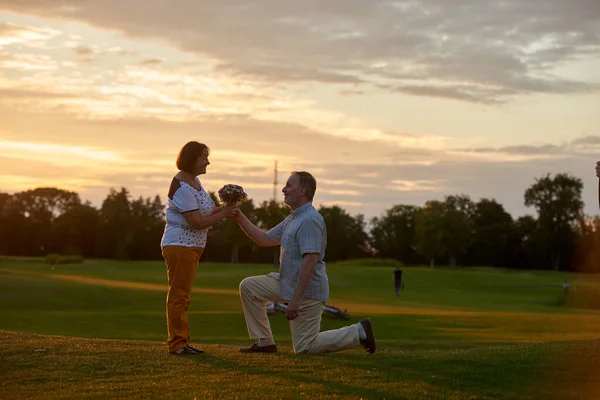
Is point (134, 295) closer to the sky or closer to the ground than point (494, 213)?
closer to the ground

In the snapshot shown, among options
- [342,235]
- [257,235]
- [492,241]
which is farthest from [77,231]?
A: [257,235]

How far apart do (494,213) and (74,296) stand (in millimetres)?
82749

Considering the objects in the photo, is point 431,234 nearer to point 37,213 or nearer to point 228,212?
point 37,213

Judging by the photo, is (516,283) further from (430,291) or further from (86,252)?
(86,252)

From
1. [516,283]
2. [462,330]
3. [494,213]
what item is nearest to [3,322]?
[462,330]

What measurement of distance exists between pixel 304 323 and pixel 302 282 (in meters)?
0.61

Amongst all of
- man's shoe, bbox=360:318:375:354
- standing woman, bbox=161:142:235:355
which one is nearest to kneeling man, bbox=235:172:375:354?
man's shoe, bbox=360:318:375:354

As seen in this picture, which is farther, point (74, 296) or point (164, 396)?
point (74, 296)

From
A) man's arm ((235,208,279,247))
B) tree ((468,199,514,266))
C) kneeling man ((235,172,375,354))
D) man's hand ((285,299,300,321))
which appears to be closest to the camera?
man's hand ((285,299,300,321))

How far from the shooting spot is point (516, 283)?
66.4 m

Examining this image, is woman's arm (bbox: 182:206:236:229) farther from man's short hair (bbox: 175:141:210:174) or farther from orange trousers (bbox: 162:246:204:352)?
man's short hair (bbox: 175:141:210:174)

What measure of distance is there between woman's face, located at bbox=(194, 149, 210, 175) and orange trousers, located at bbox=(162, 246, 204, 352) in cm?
94

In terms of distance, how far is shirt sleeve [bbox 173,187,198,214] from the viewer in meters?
10.6

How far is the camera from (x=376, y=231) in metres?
114
